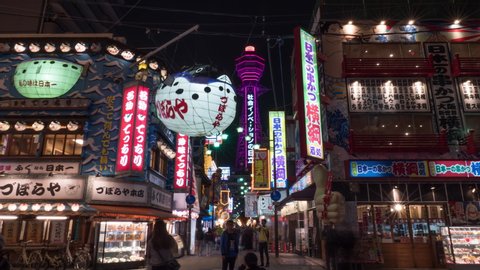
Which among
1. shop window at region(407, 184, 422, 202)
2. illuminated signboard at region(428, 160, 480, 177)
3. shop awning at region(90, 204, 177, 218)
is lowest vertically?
shop awning at region(90, 204, 177, 218)

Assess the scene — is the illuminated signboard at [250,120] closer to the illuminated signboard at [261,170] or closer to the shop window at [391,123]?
the illuminated signboard at [261,170]

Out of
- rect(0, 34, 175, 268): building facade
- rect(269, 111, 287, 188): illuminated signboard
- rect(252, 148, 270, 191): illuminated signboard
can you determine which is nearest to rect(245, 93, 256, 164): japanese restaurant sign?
rect(252, 148, 270, 191): illuminated signboard

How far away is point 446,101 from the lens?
1897cm

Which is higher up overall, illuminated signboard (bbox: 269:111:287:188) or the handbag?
illuminated signboard (bbox: 269:111:287:188)

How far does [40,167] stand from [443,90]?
21.1 meters

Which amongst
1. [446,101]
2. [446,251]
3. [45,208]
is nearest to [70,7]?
[45,208]

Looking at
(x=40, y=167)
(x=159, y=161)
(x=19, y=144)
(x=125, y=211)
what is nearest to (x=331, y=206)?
(x=125, y=211)

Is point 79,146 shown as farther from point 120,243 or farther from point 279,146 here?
point 279,146

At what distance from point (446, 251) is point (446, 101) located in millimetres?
8226

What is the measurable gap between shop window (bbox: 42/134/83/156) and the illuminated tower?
3839 cm

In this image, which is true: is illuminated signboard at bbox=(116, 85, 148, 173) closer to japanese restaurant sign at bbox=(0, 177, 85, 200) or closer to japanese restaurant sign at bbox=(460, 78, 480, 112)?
japanese restaurant sign at bbox=(0, 177, 85, 200)

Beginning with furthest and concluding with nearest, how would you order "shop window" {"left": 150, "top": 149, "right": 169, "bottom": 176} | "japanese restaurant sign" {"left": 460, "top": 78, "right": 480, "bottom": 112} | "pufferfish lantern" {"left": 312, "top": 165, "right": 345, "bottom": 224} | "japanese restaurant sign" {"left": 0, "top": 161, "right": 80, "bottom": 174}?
"shop window" {"left": 150, "top": 149, "right": 169, "bottom": 176} < "japanese restaurant sign" {"left": 460, "top": 78, "right": 480, "bottom": 112} < "japanese restaurant sign" {"left": 0, "top": 161, "right": 80, "bottom": 174} < "pufferfish lantern" {"left": 312, "top": 165, "right": 345, "bottom": 224}

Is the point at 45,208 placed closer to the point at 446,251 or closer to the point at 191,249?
the point at 191,249

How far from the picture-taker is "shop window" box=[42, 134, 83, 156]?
17.6 meters
